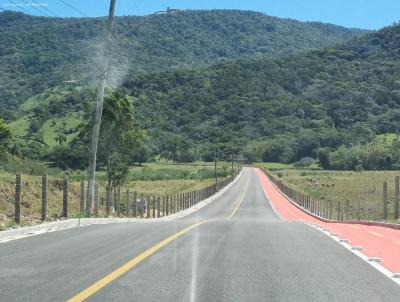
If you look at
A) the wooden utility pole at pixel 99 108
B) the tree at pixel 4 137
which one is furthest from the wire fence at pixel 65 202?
the tree at pixel 4 137

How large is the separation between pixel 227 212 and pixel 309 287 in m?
54.1

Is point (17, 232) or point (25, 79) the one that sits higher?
point (25, 79)

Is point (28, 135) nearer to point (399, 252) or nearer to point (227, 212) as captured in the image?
point (227, 212)

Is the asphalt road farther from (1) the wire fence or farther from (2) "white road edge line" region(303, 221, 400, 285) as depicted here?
(1) the wire fence

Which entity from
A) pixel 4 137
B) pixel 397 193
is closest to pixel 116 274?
pixel 397 193

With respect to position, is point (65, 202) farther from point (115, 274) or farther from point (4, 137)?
point (4, 137)

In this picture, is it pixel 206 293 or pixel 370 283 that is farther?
pixel 370 283

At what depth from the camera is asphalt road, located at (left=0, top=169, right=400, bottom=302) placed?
8.15m

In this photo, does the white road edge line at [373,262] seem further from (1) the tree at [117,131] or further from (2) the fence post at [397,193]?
(1) the tree at [117,131]

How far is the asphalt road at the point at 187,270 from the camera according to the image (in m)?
8.15

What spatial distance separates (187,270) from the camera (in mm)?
9938

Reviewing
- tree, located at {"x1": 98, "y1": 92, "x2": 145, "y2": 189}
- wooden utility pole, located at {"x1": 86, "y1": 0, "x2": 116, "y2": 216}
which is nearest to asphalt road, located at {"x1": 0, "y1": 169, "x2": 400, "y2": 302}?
wooden utility pole, located at {"x1": 86, "y1": 0, "x2": 116, "y2": 216}

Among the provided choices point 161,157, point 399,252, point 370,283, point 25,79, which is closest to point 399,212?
point 399,252

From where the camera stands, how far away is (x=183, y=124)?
18012 cm
